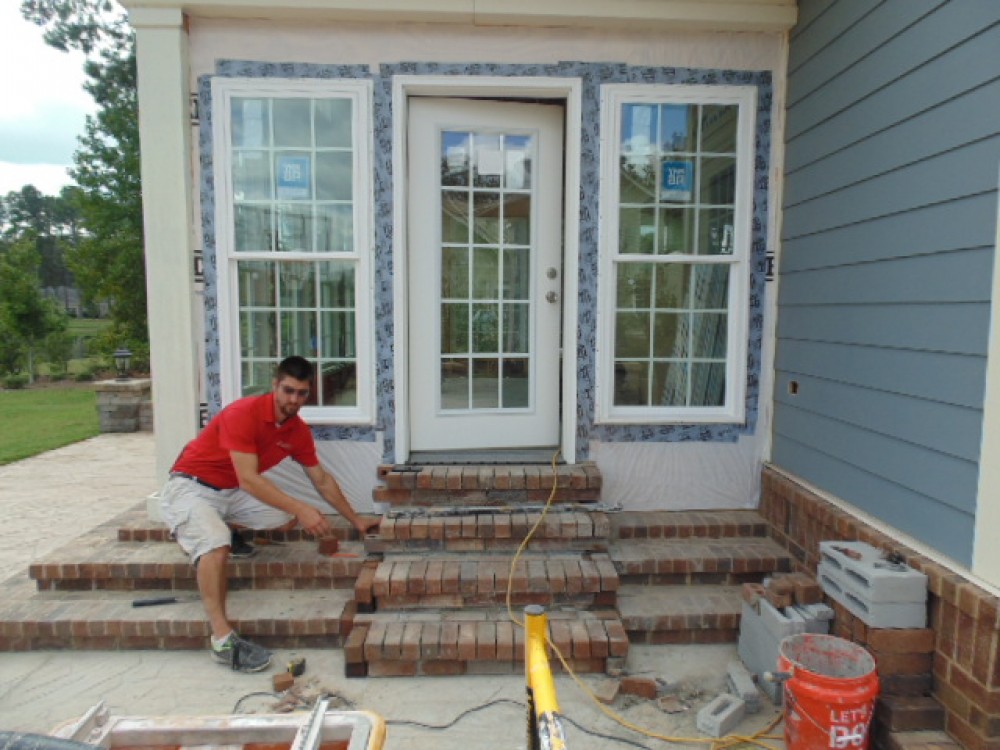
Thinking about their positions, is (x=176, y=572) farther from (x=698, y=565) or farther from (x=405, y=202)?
(x=698, y=565)

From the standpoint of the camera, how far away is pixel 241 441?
307cm

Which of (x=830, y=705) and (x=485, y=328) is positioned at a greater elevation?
(x=485, y=328)

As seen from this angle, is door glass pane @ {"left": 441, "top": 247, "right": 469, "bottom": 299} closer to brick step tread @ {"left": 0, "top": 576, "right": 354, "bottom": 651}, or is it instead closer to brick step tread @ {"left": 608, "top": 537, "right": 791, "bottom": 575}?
brick step tread @ {"left": 608, "top": 537, "right": 791, "bottom": 575}

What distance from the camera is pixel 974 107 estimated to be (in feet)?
7.21

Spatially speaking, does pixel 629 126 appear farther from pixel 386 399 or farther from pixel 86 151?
pixel 86 151

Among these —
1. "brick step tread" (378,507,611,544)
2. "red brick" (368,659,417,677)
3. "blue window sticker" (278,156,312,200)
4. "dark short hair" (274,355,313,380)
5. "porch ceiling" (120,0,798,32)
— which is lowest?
"red brick" (368,659,417,677)

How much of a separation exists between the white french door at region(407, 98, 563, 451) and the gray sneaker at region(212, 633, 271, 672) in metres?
1.42

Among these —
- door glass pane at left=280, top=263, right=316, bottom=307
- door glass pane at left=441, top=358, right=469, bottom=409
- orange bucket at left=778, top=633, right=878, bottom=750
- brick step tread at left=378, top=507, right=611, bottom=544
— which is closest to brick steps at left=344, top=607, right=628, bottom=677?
brick step tread at left=378, top=507, right=611, bottom=544

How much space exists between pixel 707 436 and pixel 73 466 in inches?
230

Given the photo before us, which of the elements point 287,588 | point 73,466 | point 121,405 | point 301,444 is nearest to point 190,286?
point 301,444

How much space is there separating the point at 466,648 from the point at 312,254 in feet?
7.25

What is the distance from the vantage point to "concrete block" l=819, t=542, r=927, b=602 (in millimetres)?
2279

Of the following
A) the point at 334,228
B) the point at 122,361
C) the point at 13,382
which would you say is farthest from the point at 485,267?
the point at 13,382

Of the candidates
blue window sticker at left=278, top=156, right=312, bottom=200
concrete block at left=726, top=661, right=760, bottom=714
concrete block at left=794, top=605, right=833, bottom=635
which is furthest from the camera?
blue window sticker at left=278, top=156, right=312, bottom=200
